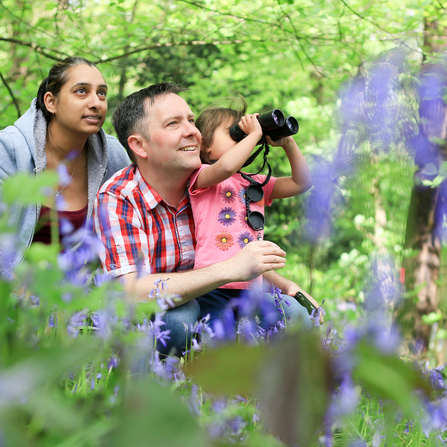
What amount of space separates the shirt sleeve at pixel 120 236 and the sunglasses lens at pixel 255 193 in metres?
0.54

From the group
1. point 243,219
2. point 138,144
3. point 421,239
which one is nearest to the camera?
point 421,239

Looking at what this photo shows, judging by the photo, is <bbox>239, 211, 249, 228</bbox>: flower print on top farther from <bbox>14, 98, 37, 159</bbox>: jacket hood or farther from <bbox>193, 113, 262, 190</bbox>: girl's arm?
<bbox>14, 98, 37, 159</bbox>: jacket hood

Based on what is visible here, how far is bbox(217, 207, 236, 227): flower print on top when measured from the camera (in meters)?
2.21

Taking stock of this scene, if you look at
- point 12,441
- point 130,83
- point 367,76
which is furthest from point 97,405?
point 130,83

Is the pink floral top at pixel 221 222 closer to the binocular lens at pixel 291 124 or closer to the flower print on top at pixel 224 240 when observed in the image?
the flower print on top at pixel 224 240

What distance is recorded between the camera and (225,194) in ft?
7.43

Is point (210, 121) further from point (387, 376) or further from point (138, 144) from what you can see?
point (387, 376)

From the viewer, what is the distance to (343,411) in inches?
12.9

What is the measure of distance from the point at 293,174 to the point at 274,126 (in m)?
0.34

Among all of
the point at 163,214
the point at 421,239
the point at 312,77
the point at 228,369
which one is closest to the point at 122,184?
the point at 163,214

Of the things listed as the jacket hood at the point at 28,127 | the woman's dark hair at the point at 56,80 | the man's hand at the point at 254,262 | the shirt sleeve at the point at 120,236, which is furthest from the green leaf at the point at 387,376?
the woman's dark hair at the point at 56,80

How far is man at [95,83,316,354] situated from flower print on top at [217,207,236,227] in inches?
9.1

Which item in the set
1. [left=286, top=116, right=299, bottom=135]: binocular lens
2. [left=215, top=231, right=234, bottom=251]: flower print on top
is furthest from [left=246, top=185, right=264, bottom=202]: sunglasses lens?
[left=286, top=116, right=299, bottom=135]: binocular lens

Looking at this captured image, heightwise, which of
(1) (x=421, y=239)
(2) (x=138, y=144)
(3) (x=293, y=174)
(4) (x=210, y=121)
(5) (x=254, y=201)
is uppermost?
(1) (x=421, y=239)
